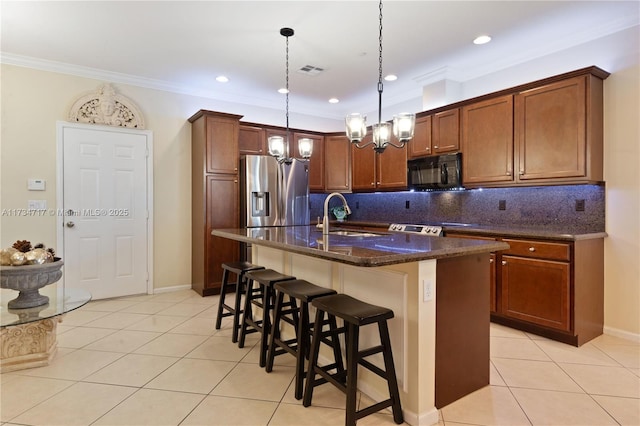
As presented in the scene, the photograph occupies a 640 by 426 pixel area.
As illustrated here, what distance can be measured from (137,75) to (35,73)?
3.35ft

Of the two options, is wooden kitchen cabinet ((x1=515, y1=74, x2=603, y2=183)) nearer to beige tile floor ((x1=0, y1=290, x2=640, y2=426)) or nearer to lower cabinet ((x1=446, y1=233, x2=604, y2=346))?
lower cabinet ((x1=446, y1=233, x2=604, y2=346))

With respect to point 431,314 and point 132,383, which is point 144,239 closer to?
point 132,383

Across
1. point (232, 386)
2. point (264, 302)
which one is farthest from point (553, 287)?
point (232, 386)

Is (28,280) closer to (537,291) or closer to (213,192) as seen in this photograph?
(213,192)

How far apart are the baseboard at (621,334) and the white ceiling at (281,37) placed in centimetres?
267

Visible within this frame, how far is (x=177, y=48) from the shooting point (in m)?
3.72

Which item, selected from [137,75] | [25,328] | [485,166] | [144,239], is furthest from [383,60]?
[25,328]

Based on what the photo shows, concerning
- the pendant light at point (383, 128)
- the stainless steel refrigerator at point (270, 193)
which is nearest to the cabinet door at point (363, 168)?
the stainless steel refrigerator at point (270, 193)

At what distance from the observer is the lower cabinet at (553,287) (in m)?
2.96

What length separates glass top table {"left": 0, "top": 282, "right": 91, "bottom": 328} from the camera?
221cm

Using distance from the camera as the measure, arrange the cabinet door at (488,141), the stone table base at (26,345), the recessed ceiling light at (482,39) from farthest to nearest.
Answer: the cabinet door at (488,141) → the recessed ceiling light at (482,39) → the stone table base at (26,345)

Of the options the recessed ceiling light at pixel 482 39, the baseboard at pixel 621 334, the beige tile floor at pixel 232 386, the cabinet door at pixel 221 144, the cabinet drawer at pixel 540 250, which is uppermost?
the recessed ceiling light at pixel 482 39

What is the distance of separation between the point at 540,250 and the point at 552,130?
3.68 feet

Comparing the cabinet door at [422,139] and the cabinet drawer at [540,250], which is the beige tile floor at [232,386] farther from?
the cabinet door at [422,139]
